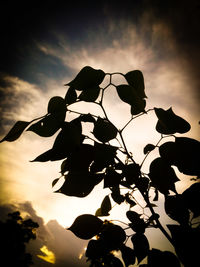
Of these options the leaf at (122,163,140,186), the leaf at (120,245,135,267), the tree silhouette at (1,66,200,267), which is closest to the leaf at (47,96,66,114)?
the tree silhouette at (1,66,200,267)

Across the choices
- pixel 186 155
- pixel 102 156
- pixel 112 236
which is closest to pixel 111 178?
pixel 102 156

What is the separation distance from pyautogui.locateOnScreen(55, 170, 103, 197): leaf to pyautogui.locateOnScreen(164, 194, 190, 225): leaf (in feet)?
1.41

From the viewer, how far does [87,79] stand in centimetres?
87

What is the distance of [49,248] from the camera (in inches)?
3981

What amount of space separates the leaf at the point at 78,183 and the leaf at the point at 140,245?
60 cm

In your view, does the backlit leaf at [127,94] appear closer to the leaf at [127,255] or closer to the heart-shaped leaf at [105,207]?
the heart-shaped leaf at [105,207]

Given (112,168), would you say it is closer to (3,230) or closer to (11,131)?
(11,131)

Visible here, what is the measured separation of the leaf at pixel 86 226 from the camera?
91cm

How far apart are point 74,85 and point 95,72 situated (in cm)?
14

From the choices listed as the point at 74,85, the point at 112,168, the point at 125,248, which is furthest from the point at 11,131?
the point at 125,248

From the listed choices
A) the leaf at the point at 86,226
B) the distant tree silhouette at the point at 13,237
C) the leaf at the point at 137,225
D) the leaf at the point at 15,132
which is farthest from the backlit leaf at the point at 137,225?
the distant tree silhouette at the point at 13,237

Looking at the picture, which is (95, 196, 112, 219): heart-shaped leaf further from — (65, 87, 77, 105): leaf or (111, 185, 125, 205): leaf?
(65, 87, 77, 105): leaf

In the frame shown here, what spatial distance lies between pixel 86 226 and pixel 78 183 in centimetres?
31

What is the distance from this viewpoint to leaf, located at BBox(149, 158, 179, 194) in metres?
0.86
